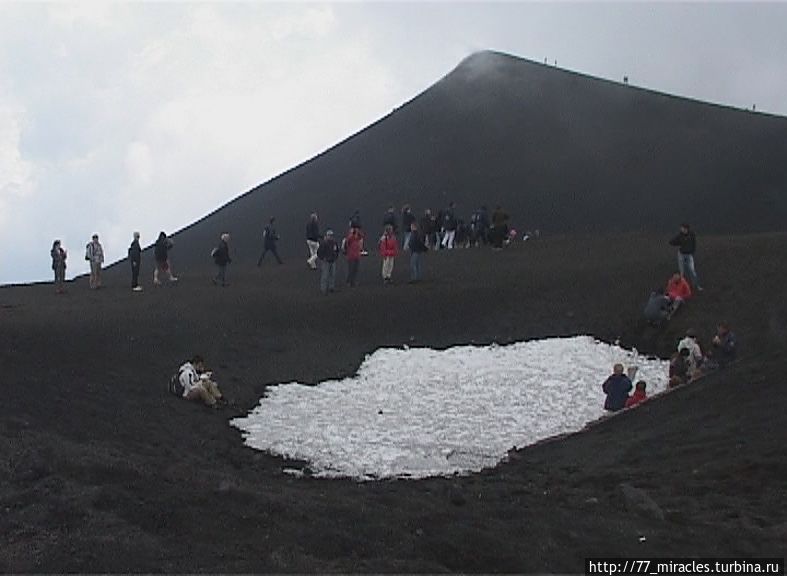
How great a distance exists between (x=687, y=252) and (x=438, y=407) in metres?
8.33

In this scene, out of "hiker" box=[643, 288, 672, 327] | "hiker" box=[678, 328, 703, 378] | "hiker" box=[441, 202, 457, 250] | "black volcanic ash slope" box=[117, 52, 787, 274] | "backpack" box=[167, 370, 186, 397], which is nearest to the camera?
"backpack" box=[167, 370, 186, 397]

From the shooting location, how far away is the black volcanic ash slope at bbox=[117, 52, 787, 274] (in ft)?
151

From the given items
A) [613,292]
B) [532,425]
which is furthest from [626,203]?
[532,425]

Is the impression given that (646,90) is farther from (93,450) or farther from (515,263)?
(93,450)

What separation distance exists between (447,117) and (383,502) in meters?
51.0

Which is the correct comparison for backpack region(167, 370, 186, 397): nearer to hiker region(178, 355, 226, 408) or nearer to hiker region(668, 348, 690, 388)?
hiker region(178, 355, 226, 408)

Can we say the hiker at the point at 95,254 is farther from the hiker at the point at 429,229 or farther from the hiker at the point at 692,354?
the hiker at the point at 692,354

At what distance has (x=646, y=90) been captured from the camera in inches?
2437

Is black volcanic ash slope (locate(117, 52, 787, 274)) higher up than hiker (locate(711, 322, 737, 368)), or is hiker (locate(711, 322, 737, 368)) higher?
black volcanic ash slope (locate(117, 52, 787, 274))

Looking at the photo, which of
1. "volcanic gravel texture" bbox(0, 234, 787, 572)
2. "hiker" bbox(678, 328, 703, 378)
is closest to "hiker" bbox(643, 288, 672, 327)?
"volcanic gravel texture" bbox(0, 234, 787, 572)

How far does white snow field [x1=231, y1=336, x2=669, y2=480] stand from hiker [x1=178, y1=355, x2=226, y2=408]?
741 millimetres

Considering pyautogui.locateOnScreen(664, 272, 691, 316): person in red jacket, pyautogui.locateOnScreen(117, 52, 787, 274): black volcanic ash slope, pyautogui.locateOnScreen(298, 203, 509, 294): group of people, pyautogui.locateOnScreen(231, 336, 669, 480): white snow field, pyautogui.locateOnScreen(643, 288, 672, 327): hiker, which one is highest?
pyautogui.locateOnScreen(117, 52, 787, 274): black volcanic ash slope

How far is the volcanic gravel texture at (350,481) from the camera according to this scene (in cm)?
836

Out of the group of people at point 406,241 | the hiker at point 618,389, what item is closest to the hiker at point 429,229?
the group of people at point 406,241
